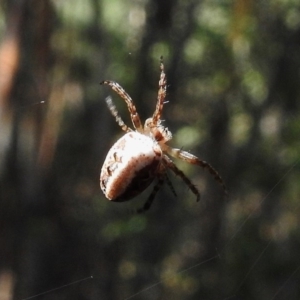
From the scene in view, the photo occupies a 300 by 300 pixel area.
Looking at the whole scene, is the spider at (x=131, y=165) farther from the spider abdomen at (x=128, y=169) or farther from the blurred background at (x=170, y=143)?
the blurred background at (x=170, y=143)

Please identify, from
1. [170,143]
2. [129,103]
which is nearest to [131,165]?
[129,103]

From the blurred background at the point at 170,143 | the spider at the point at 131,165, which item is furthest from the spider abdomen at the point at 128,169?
the blurred background at the point at 170,143

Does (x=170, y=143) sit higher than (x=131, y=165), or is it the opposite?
(x=131, y=165)

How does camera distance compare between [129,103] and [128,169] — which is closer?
[128,169]

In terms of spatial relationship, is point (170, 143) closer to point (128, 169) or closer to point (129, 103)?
point (129, 103)

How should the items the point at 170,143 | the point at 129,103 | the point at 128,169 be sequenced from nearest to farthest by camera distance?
1. the point at 128,169
2. the point at 129,103
3. the point at 170,143

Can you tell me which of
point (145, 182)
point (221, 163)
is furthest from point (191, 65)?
point (145, 182)

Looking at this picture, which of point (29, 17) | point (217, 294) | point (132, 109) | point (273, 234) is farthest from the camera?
point (273, 234)

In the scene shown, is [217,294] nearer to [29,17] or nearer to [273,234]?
[273,234]
